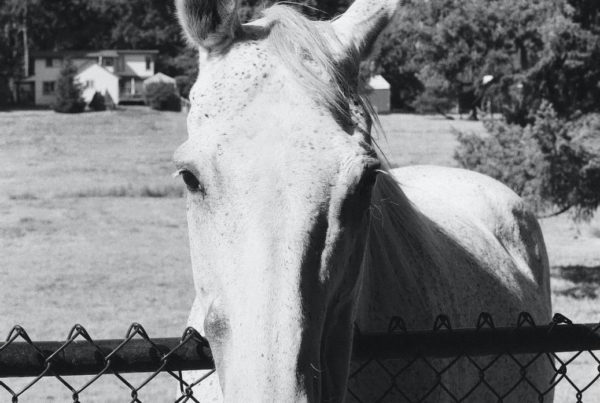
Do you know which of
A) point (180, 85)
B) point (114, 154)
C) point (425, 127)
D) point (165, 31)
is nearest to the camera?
point (114, 154)

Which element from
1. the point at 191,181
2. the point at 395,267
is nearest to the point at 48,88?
the point at 395,267

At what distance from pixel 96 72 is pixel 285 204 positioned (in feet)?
222

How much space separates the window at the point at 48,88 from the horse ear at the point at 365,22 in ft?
229

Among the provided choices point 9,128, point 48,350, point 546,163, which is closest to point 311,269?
point 48,350

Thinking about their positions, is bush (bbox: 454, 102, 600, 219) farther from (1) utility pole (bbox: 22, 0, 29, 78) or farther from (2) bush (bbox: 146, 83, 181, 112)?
(1) utility pole (bbox: 22, 0, 29, 78)

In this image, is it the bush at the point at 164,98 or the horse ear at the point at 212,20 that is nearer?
the horse ear at the point at 212,20

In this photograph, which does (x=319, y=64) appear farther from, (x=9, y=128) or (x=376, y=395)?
(x=9, y=128)

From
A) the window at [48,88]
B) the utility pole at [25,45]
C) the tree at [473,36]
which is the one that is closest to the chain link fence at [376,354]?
the tree at [473,36]

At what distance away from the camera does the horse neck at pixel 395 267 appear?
2396 millimetres

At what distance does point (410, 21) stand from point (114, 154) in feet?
80.7

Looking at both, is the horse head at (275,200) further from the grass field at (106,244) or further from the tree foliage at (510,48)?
the tree foliage at (510,48)

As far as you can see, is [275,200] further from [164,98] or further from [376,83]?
[164,98]

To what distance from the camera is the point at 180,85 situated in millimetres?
56219

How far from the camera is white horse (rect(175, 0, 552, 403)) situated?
5.31 ft
